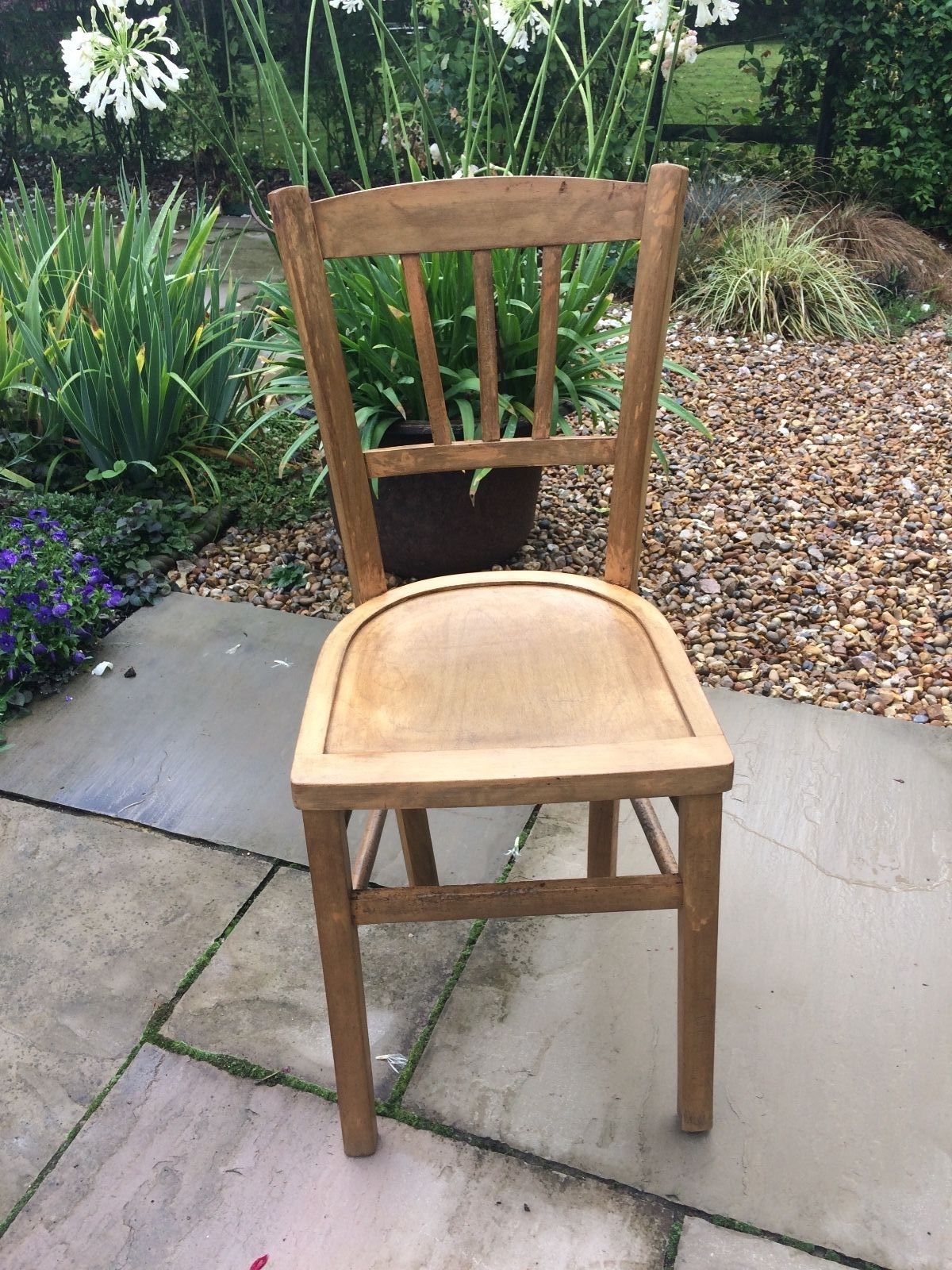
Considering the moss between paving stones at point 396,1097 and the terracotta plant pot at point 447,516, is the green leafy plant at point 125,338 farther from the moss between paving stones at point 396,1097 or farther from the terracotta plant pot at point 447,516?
the moss between paving stones at point 396,1097

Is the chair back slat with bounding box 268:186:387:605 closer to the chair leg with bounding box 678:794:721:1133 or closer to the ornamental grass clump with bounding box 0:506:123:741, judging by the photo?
the chair leg with bounding box 678:794:721:1133

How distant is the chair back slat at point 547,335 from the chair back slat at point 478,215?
1.6 inches

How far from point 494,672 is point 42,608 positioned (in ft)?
4.33

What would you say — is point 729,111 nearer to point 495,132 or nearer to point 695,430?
point 495,132

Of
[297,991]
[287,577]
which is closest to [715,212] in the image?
[287,577]

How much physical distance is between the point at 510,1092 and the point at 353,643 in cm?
63

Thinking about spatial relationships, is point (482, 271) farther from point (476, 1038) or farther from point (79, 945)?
point (79, 945)

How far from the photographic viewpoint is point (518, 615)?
4.48 ft

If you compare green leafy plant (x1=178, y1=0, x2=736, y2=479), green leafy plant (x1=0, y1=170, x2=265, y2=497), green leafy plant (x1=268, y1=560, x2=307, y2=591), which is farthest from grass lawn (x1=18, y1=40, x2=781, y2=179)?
green leafy plant (x1=268, y1=560, x2=307, y2=591)

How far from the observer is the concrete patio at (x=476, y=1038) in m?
1.19

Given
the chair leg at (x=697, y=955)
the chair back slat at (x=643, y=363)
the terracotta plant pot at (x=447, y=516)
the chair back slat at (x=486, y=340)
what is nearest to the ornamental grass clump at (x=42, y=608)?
the terracotta plant pot at (x=447, y=516)

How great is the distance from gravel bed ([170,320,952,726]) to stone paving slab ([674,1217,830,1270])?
1.14 metres

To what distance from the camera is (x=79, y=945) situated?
1.58 metres

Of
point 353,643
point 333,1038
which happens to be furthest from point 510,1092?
point 353,643
